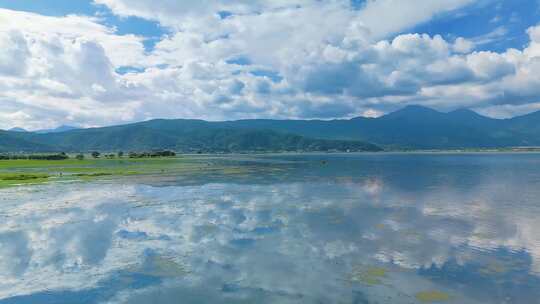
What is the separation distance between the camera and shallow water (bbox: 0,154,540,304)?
60.0 feet

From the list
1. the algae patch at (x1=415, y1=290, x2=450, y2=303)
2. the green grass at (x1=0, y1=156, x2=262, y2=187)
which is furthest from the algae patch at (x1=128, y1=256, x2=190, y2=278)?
the green grass at (x1=0, y1=156, x2=262, y2=187)

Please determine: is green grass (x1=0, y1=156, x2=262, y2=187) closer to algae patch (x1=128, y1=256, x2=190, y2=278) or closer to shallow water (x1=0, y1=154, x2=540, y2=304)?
shallow water (x1=0, y1=154, x2=540, y2=304)

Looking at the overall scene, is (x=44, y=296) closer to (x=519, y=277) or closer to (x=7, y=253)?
(x=7, y=253)

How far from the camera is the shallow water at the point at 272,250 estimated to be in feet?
60.0

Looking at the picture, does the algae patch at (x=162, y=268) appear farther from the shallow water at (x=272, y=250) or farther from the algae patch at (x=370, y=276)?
the algae patch at (x=370, y=276)

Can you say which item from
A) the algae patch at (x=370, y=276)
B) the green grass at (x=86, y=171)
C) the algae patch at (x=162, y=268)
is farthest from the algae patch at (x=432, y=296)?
the green grass at (x=86, y=171)

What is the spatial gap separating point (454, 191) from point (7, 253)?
54.3 meters

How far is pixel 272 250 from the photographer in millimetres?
25391

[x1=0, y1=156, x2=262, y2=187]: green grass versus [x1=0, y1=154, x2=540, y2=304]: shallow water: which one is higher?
[x1=0, y1=156, x2=262, y2=187]: green grass

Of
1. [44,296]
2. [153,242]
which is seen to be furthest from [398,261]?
[44,296]

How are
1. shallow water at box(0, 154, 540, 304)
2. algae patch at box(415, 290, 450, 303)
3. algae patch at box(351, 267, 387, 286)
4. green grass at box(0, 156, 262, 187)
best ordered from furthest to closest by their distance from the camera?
1. green grass at box(0, 156, 262, 187)
2. algae patch at box(351, 267, 387, 286)
3. shallow water at box(0, 154, 540, 304)
4. algae patch at box(415, 290, 450, 303)

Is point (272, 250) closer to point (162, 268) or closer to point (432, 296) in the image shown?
point (162, 268)

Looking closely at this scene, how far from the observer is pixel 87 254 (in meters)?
25.3

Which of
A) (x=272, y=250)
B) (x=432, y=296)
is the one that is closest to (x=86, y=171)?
(x=272, y=250)
